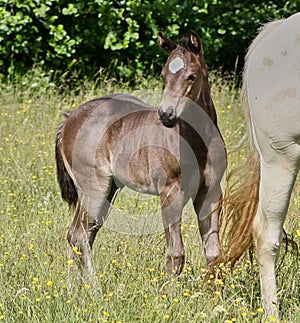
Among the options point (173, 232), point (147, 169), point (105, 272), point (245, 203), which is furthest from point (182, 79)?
point (105, 272)

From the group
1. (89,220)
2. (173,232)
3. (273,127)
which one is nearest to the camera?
(273,127)

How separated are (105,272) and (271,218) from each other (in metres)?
1.06

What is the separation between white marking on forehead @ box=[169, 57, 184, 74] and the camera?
4074 mm

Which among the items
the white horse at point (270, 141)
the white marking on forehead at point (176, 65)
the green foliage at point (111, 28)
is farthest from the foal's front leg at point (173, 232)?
the green foliage at point (111, 28)

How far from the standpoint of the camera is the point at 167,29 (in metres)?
10.1

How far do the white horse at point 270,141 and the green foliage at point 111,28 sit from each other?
5.81m

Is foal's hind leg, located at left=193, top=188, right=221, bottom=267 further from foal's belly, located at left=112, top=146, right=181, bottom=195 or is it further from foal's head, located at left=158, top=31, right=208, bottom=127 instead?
foal's head, located at left=158, top=31, right=208, bottom=127

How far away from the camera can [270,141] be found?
140 inches

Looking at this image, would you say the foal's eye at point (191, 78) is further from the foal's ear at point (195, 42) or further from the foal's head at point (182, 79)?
the foal's ear at point (195, 42)

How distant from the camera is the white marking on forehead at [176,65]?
407 centimetres

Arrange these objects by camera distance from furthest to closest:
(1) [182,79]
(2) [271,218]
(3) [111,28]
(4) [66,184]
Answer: (3) [111,28], (4) [66,184], (1) [182,79], (2) [271,218]

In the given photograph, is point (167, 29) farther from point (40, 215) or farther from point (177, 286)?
point (177, 286)

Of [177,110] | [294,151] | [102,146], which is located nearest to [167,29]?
[102,146]

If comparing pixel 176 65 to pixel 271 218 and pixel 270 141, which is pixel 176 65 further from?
pixel 271 218
